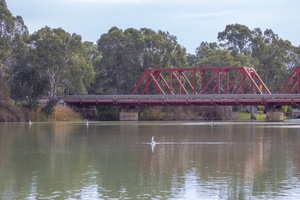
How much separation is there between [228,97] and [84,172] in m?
80.5

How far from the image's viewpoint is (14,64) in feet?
354

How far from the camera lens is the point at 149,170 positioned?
3278cm

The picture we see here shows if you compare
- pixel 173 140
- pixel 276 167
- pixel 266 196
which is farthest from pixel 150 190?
pixel 173 140

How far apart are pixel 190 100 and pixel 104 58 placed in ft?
68.3

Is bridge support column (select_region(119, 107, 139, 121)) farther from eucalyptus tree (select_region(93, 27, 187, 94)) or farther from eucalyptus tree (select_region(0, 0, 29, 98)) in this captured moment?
eucalyptus tree (select_region(0, 0, 29, 98))

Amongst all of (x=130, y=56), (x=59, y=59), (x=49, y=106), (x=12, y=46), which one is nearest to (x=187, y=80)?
(x=130, y=56)

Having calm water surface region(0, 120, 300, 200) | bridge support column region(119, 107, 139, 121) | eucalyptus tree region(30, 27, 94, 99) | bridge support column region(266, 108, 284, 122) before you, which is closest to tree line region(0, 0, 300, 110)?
eucalyptus tree region(30, 27, 94, 99)

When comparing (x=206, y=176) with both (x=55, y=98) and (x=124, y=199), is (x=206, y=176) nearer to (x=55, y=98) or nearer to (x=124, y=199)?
(x=124, y=199)

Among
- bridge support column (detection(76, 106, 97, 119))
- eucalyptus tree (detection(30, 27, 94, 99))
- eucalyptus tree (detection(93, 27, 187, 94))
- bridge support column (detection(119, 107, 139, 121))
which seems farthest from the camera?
eucalyptus tree (detection(93, 27, 187, 94))

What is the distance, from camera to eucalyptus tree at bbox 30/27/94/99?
106m

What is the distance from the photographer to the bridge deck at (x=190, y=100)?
110 meters

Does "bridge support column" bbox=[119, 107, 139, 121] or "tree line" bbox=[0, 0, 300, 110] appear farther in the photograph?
"bridge support column" bbox=[119, 107, 139, 121]

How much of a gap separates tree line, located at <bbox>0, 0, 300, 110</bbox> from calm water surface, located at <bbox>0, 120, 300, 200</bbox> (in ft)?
178

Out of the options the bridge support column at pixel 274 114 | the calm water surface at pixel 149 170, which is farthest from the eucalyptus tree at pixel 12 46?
the calm water surface at pixel 149 170
